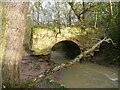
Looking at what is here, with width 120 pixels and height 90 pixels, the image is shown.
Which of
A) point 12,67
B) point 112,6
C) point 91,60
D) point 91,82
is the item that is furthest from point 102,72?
point 12,67

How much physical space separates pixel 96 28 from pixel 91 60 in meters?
2.86

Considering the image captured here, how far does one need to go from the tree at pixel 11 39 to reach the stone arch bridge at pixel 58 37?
6968 mm

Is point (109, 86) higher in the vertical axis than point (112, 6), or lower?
lower

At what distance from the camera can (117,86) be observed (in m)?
6.85

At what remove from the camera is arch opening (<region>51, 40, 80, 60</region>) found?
1310cm

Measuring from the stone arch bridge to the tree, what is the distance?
6968 millimetres

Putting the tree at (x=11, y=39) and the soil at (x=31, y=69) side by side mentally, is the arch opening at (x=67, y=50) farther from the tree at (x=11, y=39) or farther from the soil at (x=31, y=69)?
the tree at (x=11, y=39)

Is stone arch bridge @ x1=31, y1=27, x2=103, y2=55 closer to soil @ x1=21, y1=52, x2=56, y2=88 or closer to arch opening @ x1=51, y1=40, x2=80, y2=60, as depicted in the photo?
arch opening @ x1=51, y1=40, x2=80, y2=60

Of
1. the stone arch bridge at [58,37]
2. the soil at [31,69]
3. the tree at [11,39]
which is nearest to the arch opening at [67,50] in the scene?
the stone arch bridge at [58,37]

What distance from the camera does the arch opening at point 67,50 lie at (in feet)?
43.0

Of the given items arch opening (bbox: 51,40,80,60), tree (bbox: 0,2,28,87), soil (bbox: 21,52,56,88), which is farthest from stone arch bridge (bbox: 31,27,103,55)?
tree (bbox: 0,2,28,87)

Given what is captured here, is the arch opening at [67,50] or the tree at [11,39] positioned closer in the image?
the tree at [11,39]

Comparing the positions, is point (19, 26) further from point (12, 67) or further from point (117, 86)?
point (117, 86)

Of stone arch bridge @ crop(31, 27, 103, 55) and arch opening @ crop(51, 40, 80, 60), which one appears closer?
stone arch bridge @ crop(31, 27, 103, 55)
